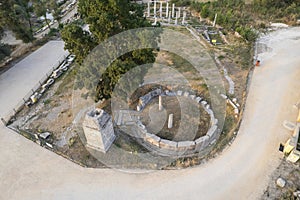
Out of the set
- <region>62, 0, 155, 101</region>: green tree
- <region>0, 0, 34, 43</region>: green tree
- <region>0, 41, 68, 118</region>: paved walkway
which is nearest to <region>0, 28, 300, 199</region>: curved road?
<region>0, 41, 68, 118</region>: paved walkway

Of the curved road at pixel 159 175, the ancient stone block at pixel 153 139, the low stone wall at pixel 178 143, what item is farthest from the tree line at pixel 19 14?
the ancient stone block at pixel 153 139

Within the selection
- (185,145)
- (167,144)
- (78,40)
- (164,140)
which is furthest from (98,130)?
(78,40)

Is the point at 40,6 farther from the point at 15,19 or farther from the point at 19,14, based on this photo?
the point at 15,19

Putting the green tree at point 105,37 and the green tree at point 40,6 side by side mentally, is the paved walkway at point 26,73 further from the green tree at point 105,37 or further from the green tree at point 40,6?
the green tree at point 105,37

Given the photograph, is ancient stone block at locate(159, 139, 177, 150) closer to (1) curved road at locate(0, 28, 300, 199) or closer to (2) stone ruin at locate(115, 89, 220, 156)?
(2) stone ruin at locate(115, 89, 220, 156)

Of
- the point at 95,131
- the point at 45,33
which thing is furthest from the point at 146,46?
the point at 45,33

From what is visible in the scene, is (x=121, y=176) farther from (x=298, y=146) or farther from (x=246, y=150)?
(x=298, y=146)
